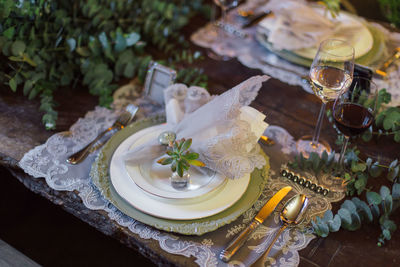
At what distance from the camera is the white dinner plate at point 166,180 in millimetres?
880

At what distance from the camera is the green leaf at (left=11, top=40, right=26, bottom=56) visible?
1192mm

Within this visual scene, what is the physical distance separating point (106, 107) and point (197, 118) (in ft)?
1.18

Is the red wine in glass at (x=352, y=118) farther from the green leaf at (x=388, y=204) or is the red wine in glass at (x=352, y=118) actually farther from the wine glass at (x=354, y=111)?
the green leaf at (x=388, y=204)

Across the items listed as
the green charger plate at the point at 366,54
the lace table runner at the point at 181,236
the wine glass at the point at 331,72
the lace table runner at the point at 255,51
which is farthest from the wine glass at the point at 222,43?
the wine glass at the point at 331,72

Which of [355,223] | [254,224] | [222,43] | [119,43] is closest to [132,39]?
[119,43]

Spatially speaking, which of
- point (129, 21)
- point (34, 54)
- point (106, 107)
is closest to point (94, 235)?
point (106, 107)

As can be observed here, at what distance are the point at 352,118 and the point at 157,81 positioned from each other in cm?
55

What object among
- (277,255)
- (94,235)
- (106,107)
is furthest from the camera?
(94,235)

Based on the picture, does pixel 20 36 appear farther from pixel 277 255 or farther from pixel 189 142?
pixel 277 255

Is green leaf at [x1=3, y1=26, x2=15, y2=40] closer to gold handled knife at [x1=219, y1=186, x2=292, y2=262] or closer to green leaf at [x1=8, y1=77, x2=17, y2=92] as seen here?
green leaf at [x1=8, y1=77, x2=17, y2=92]

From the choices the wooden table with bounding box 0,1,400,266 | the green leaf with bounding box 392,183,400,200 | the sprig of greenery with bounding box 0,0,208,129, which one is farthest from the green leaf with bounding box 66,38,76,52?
the green leaf with bounding box 392,183,400,200

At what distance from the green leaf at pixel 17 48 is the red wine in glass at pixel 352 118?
874 millimetres

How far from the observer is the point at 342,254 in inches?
33.1

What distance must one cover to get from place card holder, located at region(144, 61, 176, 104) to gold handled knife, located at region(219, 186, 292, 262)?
462mm
